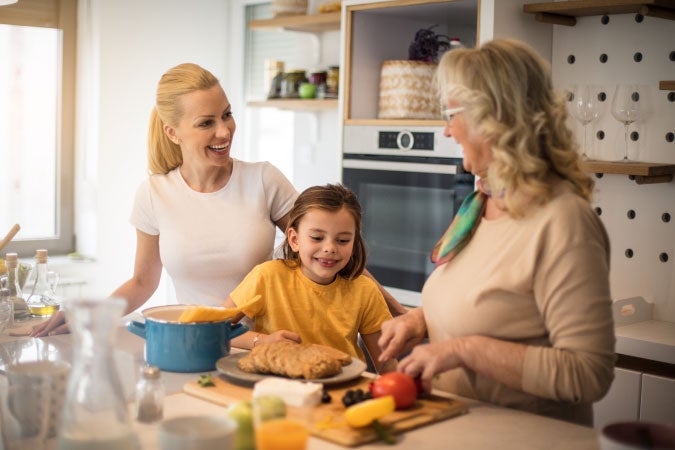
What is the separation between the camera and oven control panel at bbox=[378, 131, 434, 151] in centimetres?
339

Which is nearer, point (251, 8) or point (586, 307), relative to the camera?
point (586, 307)

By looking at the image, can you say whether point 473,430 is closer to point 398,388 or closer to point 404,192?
point 398,388

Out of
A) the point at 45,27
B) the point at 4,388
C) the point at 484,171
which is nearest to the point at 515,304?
the point at 484,171

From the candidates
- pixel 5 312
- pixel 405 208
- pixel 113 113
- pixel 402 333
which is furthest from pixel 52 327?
pixel 113 113

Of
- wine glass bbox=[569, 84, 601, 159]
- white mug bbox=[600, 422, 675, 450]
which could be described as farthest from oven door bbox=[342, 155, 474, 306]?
white mug bbox=[600, 422, 675, 450]

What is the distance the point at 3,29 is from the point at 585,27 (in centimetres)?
292

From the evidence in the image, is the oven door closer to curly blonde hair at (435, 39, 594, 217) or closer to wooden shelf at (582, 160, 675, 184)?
wooden shelf at (582, 160, 675, 184)

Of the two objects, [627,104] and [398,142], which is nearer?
[627,104]

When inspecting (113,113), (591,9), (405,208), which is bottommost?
(405,208)

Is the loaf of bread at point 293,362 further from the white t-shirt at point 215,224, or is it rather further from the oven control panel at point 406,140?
the oven control panel at point 406,140

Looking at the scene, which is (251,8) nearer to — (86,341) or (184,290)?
(184,290)

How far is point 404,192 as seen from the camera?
3.52 metres

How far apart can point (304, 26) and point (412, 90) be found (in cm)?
105

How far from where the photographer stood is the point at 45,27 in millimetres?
4699
